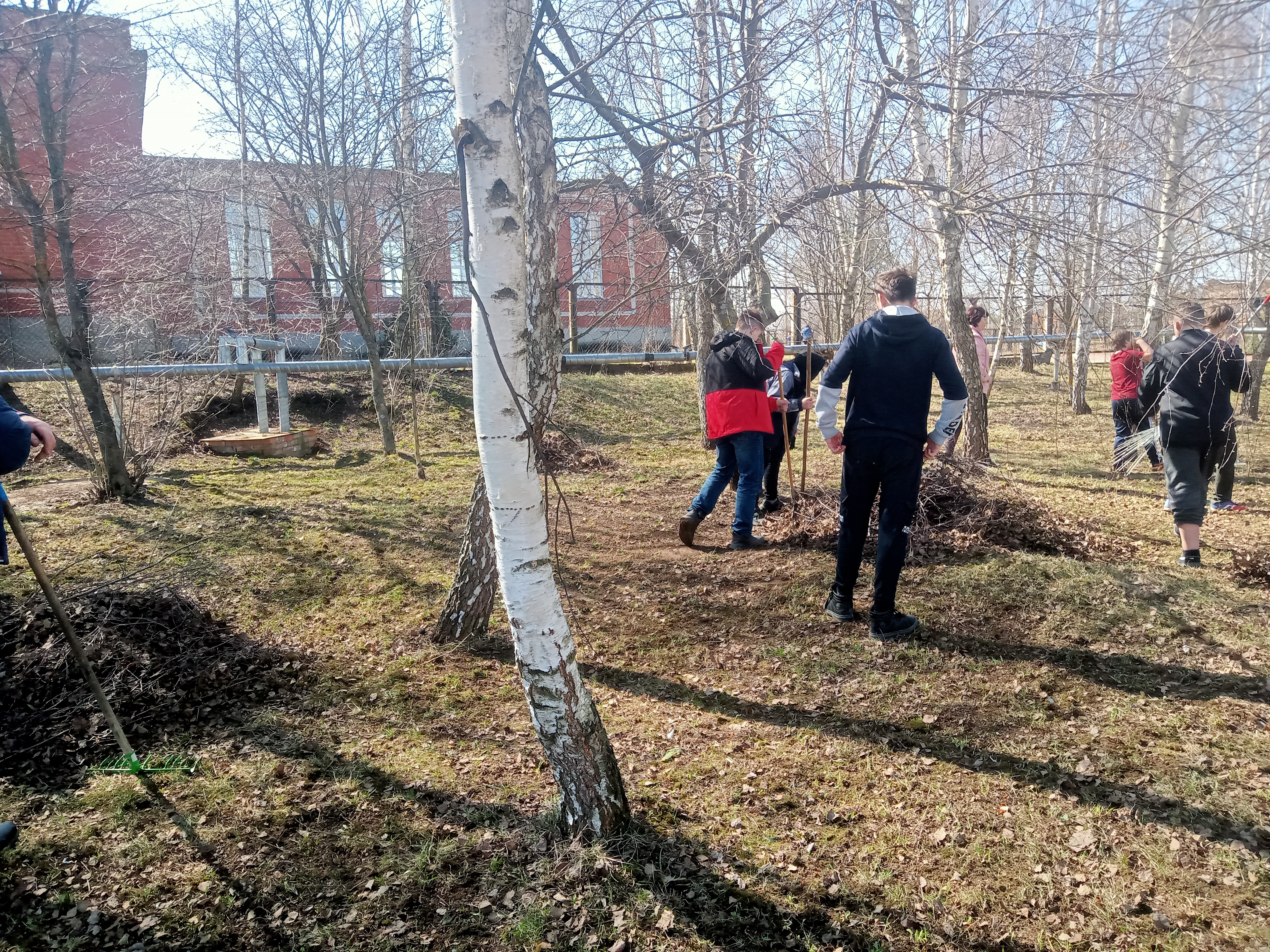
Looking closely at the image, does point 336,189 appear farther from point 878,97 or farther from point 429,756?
point 429,756

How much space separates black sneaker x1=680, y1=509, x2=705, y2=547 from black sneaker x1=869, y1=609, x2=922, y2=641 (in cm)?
192

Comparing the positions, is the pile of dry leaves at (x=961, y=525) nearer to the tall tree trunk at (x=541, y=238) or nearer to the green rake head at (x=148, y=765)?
the tall tree trunk at (x=541, y=238)

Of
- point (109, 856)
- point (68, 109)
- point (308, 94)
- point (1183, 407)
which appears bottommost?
point (109, 856)

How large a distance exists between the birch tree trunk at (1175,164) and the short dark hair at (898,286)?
108cm

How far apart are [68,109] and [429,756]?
667cm

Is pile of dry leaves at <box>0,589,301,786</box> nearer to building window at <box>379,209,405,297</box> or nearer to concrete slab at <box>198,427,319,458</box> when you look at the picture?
building window at <box>379,209,405,297</box>

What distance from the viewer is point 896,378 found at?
4.07 metres

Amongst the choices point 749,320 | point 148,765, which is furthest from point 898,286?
point 148,765

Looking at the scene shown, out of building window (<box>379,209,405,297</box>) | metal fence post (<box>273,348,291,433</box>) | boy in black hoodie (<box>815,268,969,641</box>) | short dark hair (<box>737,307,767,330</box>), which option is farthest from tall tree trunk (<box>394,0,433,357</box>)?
boy in black hoodie (<box>815,268,969,641</box>)

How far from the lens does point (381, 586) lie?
5281 millimetres

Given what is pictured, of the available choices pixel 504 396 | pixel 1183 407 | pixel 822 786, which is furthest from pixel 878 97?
pixel 822 786

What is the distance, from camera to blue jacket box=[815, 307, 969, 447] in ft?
13.3

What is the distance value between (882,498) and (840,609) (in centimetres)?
77

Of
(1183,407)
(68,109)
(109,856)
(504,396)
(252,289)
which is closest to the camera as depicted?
(504,396)
